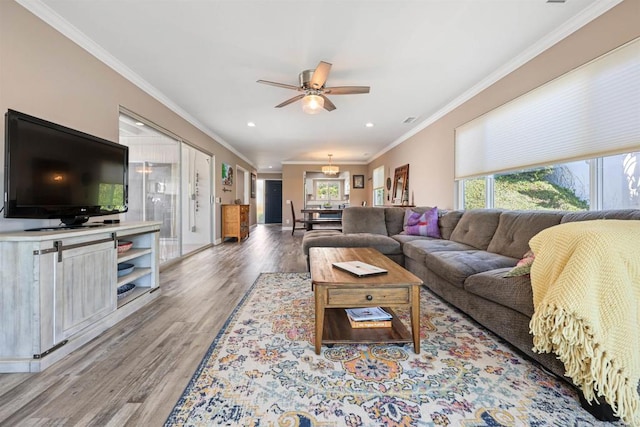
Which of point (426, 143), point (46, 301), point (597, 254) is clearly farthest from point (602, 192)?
point (46, 301)

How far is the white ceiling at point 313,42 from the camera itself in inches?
78.7

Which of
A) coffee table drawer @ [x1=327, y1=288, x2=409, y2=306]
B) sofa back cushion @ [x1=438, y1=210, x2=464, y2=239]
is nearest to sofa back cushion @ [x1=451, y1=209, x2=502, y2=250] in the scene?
sofa back cushion @ [x1=438, y1=210, x2=464, y2=239]

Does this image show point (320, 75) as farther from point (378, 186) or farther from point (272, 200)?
point (272, 200)

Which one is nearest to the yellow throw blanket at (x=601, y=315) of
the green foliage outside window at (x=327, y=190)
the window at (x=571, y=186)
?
the window at (x=571, y=186)

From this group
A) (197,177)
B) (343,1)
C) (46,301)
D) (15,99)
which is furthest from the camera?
(197,177)

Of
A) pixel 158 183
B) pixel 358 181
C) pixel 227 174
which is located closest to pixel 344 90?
pixel 158 183

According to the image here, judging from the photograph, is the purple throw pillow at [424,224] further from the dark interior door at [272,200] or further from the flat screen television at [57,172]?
the dark interior door at [272,200]

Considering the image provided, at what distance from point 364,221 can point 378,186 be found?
4333 millimetres

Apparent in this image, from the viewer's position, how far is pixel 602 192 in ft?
6.97

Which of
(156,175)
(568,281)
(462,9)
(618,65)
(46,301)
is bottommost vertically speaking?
(46,301)

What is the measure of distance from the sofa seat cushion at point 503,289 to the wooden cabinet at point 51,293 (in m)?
2.71

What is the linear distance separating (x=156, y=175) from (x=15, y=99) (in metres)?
2.74

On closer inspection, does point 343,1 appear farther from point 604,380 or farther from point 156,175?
point 156,175

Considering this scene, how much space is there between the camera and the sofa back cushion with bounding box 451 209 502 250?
2.80 m
